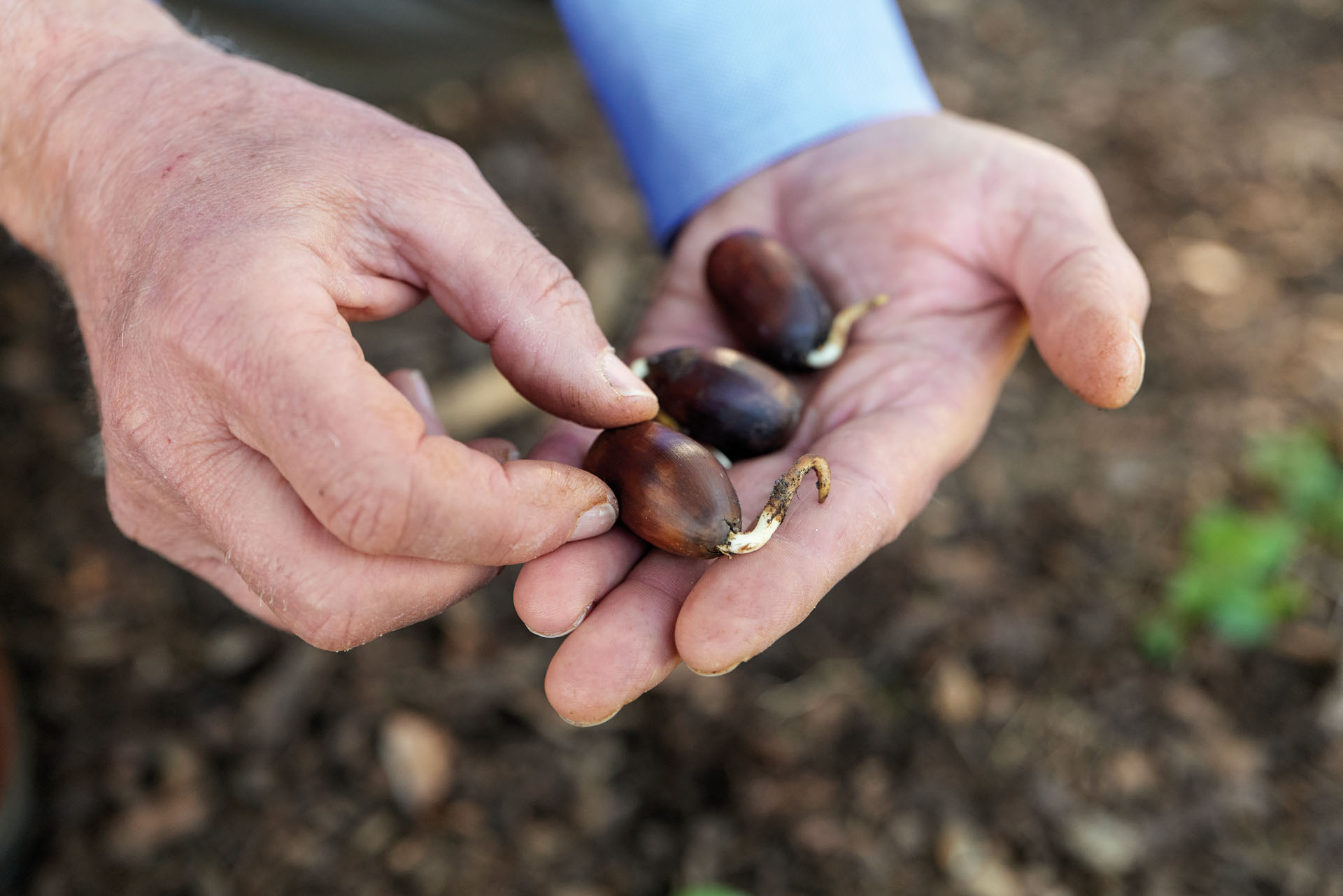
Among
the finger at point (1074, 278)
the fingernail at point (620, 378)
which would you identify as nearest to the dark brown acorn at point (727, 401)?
the fingernail at point (620, 378)

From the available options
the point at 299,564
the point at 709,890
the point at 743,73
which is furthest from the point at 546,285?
the point at 743,73

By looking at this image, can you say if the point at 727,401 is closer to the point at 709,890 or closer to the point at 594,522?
the point at 594,522

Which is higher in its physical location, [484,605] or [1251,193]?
[484,605]

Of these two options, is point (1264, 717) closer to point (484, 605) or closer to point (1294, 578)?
point (1294, 578)

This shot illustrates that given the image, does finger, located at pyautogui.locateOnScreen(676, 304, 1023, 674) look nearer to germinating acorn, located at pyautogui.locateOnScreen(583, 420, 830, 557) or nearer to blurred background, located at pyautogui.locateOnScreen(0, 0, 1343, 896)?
germinating acorn, located at pyautogui.locateOnScreen(583, 420, 830, 557)

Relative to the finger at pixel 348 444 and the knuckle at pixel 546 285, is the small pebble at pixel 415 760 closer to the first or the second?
the finger at pixel 348 444

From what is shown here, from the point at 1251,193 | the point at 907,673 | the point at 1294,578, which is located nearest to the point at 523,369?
the point at 907,673

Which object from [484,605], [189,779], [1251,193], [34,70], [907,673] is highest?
[34,70]

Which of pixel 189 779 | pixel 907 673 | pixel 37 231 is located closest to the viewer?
pixel 37 231
